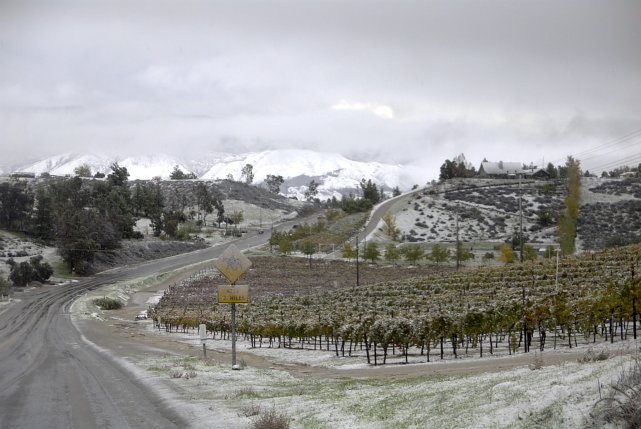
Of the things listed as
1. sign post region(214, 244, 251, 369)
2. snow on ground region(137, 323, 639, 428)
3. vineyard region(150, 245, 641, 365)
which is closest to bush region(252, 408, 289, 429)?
snow on ground region(137, 323, 639, 428)

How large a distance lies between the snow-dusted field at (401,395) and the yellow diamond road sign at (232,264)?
11.0ft

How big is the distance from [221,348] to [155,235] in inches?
4496

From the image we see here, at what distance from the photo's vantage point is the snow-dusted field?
886 centimetres

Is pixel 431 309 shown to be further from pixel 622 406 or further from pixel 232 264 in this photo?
pixel 622 406

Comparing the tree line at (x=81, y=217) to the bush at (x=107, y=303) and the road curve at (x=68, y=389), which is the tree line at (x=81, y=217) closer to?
the bush at (x=107, y=303)

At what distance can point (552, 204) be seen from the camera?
141125 mm

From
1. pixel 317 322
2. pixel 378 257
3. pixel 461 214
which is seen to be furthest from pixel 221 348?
pixel 461 214

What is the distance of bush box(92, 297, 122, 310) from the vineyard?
5.95m

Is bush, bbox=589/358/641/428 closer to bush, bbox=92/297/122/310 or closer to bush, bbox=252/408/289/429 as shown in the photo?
bush, bbox=252/408/289/429

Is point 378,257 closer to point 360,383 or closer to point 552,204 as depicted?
point 552,204

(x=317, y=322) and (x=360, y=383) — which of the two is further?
(x=317, y=322)

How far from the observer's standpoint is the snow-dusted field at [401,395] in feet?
29.1

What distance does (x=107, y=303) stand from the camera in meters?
76.7

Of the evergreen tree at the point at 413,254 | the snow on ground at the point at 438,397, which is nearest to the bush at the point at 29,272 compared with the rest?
the evergreen tree at the point at 413,254
